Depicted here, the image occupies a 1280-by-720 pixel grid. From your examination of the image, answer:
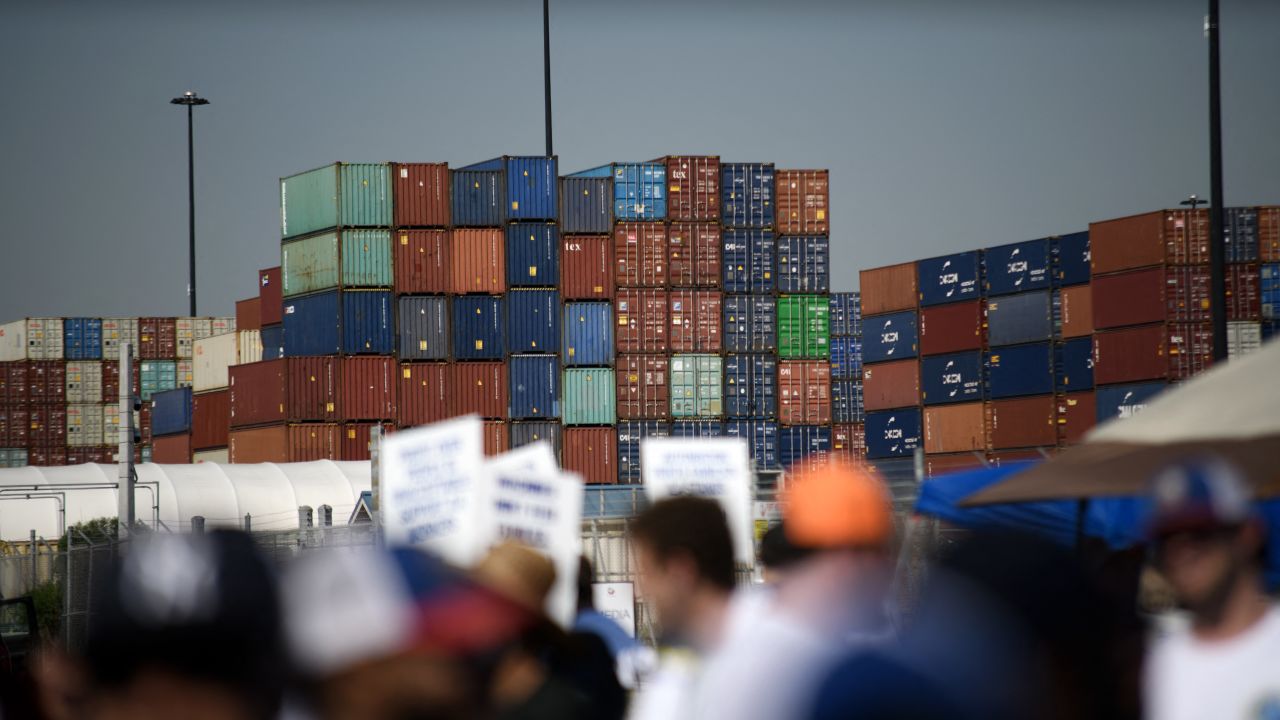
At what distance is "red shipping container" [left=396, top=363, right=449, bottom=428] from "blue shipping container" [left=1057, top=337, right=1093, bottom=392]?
17090mm

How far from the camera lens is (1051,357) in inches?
1673

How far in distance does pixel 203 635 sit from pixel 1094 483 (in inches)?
223

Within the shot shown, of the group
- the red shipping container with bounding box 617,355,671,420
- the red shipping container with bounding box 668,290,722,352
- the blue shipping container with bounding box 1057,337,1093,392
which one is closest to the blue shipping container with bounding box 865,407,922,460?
the blue shipping container with bounding box 1057,337,1093,392

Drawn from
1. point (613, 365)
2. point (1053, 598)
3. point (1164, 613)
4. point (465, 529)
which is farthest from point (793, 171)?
point (1053, 598)

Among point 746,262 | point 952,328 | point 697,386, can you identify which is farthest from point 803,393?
point 952,328

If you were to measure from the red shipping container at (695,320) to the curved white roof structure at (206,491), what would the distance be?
970 cm

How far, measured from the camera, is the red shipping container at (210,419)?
53531 millimetres

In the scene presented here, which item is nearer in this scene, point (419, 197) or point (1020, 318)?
point (1020, 318)

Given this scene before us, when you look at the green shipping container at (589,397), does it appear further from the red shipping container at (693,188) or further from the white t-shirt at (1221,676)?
the white t-shirt at (1221,676)

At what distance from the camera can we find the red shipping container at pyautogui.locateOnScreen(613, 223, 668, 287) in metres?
44.4

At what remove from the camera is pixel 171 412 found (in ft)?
193

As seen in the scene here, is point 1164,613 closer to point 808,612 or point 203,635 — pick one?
point 808,612

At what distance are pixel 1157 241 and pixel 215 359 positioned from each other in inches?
1282

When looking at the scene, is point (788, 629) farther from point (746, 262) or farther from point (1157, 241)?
point (746, 262)
